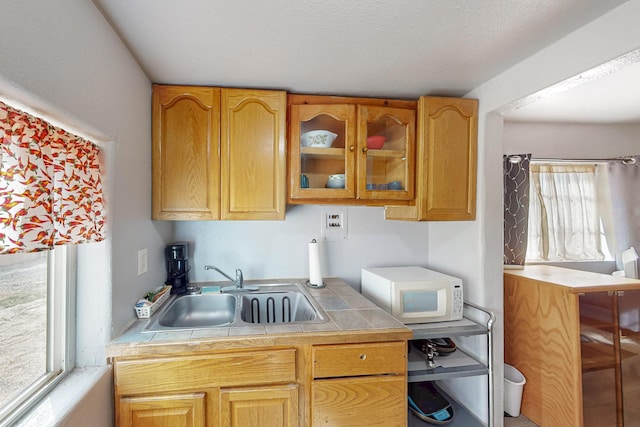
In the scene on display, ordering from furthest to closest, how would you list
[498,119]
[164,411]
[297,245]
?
[297,245], [498,119], [164,411]

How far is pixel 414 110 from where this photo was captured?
174 cm

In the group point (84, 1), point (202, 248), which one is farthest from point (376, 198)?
point (84, 1)

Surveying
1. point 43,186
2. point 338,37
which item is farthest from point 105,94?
point 338,37

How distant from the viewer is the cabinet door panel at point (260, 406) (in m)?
1.16

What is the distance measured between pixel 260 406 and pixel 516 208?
2149mm

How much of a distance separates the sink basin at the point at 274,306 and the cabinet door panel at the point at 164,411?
586 mm

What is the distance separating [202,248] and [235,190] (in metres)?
0.54

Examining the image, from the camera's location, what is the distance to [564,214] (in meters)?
2.44

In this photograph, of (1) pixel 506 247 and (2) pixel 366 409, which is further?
(1) pixel 506 247

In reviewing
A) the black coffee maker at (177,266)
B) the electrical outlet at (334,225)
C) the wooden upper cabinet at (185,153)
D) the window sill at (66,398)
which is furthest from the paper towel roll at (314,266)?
the window sill at (66,398)

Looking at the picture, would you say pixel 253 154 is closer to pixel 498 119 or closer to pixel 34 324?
pixel 34 324

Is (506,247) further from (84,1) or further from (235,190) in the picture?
(84,1)

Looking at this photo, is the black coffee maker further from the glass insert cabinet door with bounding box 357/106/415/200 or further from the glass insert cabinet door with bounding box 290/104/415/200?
the glass insert cabinet door with bounding box 357/106/415/200

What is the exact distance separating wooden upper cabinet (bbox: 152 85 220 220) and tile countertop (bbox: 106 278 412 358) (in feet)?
1.99
